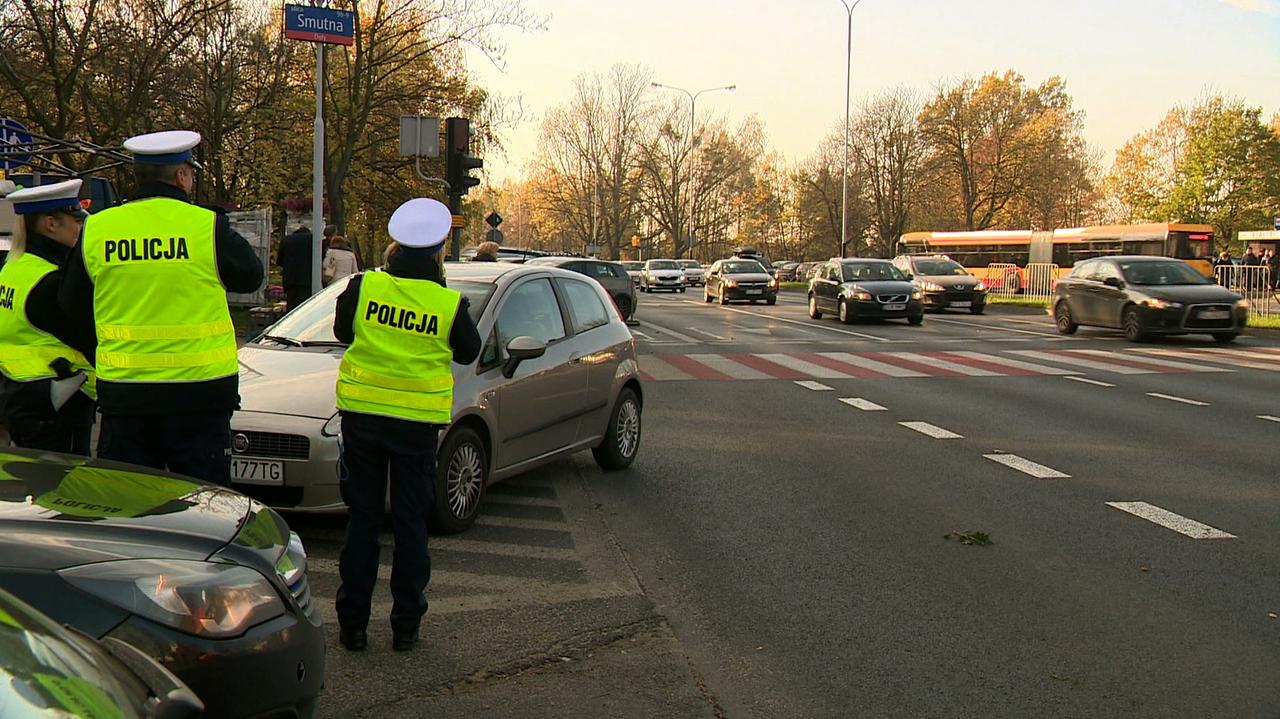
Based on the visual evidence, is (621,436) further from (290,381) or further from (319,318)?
(290,381)

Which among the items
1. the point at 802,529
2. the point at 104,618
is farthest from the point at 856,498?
the point at 104,618

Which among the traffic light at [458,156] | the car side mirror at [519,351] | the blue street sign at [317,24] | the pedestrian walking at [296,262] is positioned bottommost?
the car side mirror at [519,351]

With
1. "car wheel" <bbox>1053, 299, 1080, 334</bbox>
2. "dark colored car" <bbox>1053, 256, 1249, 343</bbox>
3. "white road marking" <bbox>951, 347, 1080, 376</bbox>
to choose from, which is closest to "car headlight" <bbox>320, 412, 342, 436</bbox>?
"white road marking" <bbox>951, 347, 1080, 376</bbox>

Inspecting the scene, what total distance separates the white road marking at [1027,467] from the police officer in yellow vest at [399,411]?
525 centimetres

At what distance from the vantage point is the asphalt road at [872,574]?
425 cm

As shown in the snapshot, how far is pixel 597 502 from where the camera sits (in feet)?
24.7

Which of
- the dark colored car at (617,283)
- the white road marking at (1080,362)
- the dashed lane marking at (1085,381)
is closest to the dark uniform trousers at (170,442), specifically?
the dashed lane marking at (1085,381)

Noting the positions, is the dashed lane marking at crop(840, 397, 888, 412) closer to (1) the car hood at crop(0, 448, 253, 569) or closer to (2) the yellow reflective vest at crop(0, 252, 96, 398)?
(2) the yellow reflective vest at crop(0, 252, 96, 398)

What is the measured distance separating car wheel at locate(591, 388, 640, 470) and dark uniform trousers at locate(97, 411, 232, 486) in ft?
13.6

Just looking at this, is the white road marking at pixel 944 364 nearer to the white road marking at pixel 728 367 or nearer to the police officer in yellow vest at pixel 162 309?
the white road marking at pixel 728 367

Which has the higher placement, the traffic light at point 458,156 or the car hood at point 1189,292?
the traffic light at point 458,156

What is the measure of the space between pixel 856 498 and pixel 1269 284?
22880 millimetres

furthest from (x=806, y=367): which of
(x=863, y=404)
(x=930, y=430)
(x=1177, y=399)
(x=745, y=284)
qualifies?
(x=745, y=284)

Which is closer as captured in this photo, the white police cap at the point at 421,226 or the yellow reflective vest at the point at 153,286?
the yellow reflective vest at the point at 153,286
